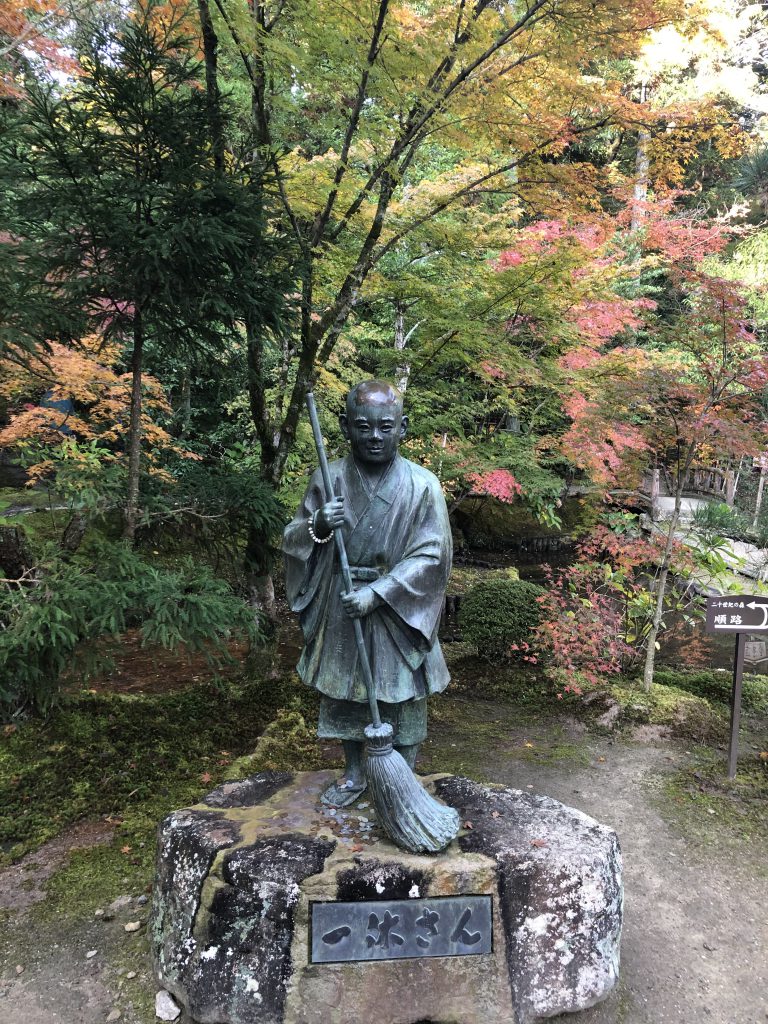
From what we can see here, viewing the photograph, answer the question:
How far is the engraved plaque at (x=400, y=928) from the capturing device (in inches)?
111

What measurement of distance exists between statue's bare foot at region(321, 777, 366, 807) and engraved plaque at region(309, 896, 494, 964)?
2.08 ft

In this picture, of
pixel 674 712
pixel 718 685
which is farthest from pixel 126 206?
pixel 718 685

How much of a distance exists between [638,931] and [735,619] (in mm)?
2660

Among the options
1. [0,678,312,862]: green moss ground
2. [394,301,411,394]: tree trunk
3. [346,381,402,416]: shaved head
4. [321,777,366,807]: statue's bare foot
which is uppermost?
[394,301,411,394]: tree trunk

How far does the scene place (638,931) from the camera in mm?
3580

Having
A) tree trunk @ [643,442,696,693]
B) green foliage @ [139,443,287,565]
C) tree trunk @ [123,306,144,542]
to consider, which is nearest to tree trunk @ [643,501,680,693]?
tree trunk @ [643,442,696,693]

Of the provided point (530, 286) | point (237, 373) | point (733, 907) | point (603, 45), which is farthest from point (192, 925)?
point (603, 45)

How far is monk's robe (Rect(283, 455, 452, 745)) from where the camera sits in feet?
10.4

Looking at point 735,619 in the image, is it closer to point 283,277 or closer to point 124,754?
point 283,277

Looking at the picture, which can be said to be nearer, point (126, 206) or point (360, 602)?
point (360, 602)

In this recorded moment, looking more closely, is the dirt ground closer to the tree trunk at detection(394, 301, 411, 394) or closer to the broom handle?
the broom handle

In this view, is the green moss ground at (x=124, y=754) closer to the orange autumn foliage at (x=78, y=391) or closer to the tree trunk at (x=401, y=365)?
the orange autumn foliage at (x=78, y=391)

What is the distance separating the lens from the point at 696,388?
19.4 feet

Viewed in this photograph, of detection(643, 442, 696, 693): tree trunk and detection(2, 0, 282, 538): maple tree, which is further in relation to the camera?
detection(643, 442, 696, 693): tree trunk
